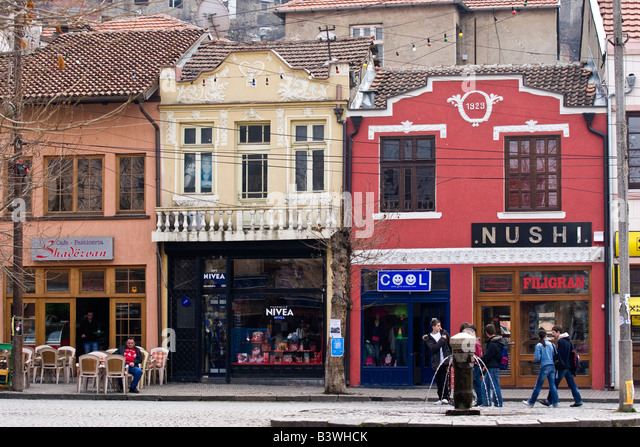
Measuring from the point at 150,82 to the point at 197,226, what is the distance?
4.21m

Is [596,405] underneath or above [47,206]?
underneath

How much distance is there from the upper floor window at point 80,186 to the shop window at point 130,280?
1.89 meters

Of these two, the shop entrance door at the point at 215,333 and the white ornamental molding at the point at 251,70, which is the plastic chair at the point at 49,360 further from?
the white ornamental molding at the point at 251,70

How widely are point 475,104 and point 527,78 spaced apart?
78.2 inches

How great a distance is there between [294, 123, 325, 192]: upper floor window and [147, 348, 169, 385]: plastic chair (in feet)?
18.6

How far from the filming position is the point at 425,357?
90.0 feet

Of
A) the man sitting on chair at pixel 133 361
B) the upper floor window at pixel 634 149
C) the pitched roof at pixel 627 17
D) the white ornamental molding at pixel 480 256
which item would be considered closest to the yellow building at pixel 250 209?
the white ornamental molding at pixel 480 256

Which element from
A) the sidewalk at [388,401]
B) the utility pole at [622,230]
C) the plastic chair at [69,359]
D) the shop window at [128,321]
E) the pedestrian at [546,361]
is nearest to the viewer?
the sidewalk at [388,401]

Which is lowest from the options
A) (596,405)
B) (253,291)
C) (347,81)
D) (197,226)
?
(596,405)

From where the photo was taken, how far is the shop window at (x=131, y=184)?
29359mm

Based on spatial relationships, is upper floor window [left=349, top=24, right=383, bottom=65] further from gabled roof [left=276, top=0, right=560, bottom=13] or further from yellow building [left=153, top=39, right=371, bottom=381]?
yellow building [left=153, top=39, right=371, bottom=381]

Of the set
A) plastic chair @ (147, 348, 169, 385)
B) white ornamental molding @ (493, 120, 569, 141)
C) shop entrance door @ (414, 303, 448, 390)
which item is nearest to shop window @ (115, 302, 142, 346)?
plastic chair @ (147, 348, 169, 385)
